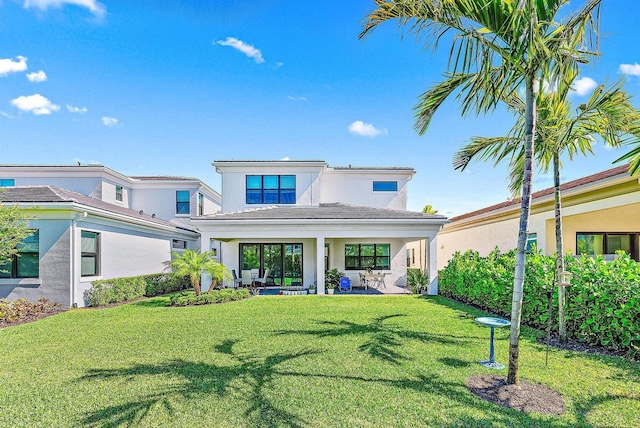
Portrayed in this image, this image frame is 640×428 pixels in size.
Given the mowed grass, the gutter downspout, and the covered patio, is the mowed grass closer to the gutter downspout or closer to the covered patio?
the gutter downspout

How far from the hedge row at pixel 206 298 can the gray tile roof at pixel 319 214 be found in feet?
10.7

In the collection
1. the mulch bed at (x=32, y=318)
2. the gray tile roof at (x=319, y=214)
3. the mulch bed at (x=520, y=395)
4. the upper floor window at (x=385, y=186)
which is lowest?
the mulch bed at (x=32, y=318)

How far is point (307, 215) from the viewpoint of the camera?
1514 cm

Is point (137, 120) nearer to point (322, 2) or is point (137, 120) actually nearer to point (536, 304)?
point (322, 2)

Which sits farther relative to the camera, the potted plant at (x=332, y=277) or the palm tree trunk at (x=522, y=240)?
the potted plant at (x=332, y=277)

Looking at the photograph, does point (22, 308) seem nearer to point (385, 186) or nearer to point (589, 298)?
point (589, 298)

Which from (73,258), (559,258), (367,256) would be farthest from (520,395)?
(367,256)

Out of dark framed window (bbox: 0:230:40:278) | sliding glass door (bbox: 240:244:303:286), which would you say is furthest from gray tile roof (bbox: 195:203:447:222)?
dark framed window (bbox: 0:230:40:278)

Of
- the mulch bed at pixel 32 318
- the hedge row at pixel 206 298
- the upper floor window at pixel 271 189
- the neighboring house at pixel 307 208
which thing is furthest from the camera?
the upper floor window at pixel 271 189

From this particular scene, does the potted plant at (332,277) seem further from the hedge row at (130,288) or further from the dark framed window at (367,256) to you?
the hedge row at (130,288)

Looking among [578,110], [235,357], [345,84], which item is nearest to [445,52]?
[578,110]

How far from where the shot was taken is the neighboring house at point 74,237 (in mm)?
11430

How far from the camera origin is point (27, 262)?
1153cm

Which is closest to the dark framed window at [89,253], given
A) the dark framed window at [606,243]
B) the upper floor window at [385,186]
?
the upper floor window at [385,186]
